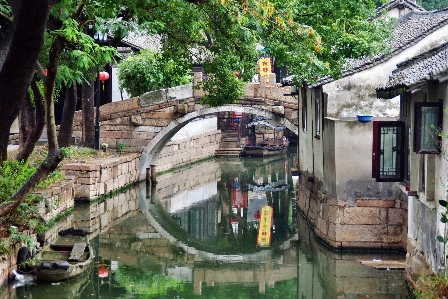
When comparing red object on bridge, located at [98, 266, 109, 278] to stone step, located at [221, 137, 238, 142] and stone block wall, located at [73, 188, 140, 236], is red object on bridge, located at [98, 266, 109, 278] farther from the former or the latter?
stone step, located at [221, 137, 238, 142]

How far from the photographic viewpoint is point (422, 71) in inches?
469

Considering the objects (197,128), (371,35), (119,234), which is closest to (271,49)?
(371,35)

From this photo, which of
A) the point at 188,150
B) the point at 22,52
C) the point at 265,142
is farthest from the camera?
the point at 265,142

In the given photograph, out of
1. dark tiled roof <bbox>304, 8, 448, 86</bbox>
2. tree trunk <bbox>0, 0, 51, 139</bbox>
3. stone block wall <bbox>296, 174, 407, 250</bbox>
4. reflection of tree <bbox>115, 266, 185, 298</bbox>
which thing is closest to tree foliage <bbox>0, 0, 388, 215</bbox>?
tree trunk <bbox>0, 0, 51, 139</bbox>

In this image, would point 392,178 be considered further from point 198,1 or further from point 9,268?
point 9,268

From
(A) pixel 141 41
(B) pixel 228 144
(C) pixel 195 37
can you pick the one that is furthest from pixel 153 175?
(B) pixel 228 144

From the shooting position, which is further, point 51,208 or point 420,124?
point 51,208

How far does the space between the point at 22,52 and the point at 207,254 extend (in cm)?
879

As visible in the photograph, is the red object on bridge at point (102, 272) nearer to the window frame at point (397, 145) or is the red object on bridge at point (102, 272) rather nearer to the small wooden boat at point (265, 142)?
the window frame at point (397, 145)

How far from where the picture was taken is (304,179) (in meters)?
21.5

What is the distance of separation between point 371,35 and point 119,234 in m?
7.25

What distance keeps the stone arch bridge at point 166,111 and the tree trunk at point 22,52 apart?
52.6 ft

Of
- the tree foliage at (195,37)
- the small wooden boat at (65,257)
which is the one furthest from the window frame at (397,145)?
the small wooden boat at (65,257)

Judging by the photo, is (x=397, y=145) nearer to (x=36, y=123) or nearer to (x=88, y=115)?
(x=36, y=123)
